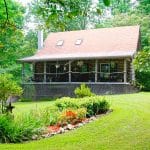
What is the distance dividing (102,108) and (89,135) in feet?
15.3

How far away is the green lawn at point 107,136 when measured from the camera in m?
10.7

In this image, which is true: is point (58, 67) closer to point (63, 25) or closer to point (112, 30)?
point (112, 30)

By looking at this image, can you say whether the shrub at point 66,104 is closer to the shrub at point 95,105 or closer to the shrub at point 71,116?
the shrub at point 95,105

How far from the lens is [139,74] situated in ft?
110

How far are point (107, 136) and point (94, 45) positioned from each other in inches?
908

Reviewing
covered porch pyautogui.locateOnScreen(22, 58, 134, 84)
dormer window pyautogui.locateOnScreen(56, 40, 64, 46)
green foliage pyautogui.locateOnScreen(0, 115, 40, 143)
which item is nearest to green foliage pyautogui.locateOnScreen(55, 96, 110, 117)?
green foliage pyautogui.locateOnScreen(0, 115, 40, 143)

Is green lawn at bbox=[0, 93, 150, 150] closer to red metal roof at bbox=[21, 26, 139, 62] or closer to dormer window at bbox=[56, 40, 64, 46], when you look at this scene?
red metal roof at bbox=[21, 26, 139, 62]

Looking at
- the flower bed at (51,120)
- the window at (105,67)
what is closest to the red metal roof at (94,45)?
the window at (105,67)

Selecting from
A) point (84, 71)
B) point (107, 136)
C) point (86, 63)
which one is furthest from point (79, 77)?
point (107, 136)

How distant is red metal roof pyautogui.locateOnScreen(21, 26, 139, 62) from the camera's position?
107ft

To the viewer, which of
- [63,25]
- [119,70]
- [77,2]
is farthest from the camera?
[119,70]

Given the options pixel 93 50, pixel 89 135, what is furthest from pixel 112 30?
pixel 89 135

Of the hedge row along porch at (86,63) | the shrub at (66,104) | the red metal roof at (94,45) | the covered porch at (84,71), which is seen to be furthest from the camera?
the covered porch at (84,71)

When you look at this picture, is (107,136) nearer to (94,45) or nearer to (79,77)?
(79,77)
